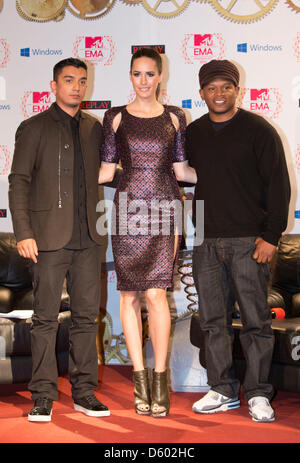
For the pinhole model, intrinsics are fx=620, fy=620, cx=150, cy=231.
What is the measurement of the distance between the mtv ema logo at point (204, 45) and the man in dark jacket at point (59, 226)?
6.17 ft

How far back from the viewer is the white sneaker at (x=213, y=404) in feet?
10.9

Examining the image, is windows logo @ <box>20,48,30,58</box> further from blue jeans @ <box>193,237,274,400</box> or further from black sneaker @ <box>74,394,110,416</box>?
black sneaker @ <box>74,394,110,416</box>

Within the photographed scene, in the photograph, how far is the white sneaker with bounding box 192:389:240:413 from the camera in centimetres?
331

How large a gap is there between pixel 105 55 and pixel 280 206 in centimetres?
249

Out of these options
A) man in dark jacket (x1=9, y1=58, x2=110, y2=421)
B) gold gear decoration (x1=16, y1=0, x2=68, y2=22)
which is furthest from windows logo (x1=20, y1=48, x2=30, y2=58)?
man in dark jacket (x1=9, y1=58, x2=110, y2=421)

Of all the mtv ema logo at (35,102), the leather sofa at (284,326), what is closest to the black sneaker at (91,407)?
the leather sofa at (284,326)

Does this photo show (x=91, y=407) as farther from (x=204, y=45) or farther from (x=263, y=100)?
(x=204, y=45)

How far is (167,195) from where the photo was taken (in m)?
3.26

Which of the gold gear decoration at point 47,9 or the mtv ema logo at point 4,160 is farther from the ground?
the gold gear decoration at point 47,9

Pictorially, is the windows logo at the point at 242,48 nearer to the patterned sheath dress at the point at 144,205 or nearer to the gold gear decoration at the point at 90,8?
the gold gear decoration at the point at 90,8

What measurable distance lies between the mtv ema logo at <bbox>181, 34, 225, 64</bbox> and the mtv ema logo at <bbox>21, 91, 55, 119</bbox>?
1.20 m

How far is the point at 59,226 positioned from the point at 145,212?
1.48 feet

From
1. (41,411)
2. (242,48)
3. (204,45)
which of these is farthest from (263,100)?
(41,411)

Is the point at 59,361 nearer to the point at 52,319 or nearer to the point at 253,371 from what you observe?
the point at 52,319
